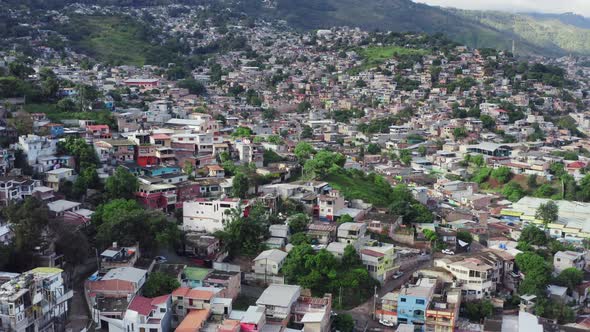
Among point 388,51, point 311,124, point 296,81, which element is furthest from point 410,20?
point 311,124

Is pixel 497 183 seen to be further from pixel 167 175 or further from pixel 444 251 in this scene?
pixel 167 175

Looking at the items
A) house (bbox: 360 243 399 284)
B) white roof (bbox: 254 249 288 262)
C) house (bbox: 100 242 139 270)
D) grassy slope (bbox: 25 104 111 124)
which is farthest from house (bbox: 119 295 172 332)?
grassy slope (bbox: 25 104 111 124)

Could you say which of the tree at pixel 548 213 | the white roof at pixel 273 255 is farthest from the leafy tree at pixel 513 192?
the white roof at pixel 273 255

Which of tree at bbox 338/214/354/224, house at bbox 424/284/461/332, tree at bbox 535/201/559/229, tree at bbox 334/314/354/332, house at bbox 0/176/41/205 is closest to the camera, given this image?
tree at bbox 334/314/354/332

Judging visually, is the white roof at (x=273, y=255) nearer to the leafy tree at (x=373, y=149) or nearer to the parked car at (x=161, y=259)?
the parked car at (x=161, y=259)

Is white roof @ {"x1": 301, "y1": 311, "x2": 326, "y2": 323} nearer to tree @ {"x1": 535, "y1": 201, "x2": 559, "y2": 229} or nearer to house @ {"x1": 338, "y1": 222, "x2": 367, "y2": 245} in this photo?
house @ {"x1": 338, "y1": 222, "x2": 367, "y2": 245}

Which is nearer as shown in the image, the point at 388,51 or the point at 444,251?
the point at 444,251
